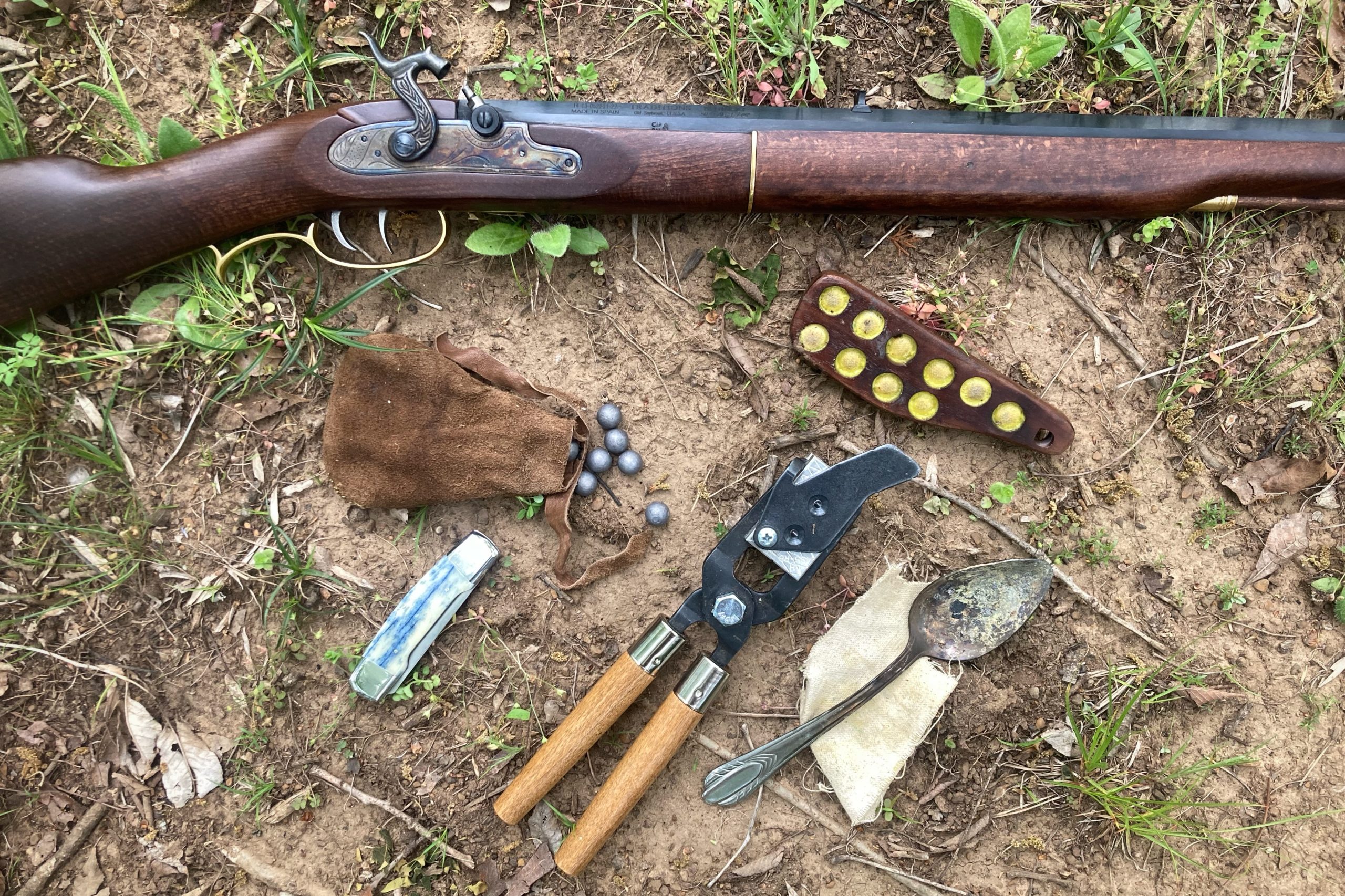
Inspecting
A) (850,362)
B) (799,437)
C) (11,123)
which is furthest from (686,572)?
(11,123)

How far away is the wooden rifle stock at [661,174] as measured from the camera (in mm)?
2619

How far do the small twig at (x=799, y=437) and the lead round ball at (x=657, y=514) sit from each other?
49 cm

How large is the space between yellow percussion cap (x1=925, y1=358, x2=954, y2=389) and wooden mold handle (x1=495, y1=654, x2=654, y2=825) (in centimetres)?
157

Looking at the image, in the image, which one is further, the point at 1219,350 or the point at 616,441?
the point at 1219,350

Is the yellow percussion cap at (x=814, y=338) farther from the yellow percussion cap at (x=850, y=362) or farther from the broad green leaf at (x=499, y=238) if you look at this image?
the broad green leaf at (x=499, y=238)

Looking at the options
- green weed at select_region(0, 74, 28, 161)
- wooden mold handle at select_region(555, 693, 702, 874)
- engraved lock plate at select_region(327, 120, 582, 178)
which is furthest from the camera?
green weed at select_region(0, 74, 28, 161)

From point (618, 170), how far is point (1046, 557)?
2266mm

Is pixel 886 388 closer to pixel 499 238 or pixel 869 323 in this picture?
pixel 869 323

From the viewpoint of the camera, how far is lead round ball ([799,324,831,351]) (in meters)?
2.99

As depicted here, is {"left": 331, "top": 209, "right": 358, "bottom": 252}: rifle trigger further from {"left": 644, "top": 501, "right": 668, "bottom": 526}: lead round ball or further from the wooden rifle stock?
{"left": 644, "top": 501, "right": 668, "bottom": 526}: lead round ball

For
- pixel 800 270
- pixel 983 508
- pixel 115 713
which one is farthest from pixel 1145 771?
pixel 115 713

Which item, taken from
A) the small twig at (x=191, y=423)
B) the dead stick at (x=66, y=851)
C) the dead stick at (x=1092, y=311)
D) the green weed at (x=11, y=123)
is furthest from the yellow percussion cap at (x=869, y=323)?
the dead stick at (x=66, y=851)

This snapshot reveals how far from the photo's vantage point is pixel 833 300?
117 inches

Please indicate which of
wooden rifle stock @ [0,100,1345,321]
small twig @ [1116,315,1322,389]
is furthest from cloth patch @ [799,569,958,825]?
wooden rifle stock @ [0,100,1345,321]
